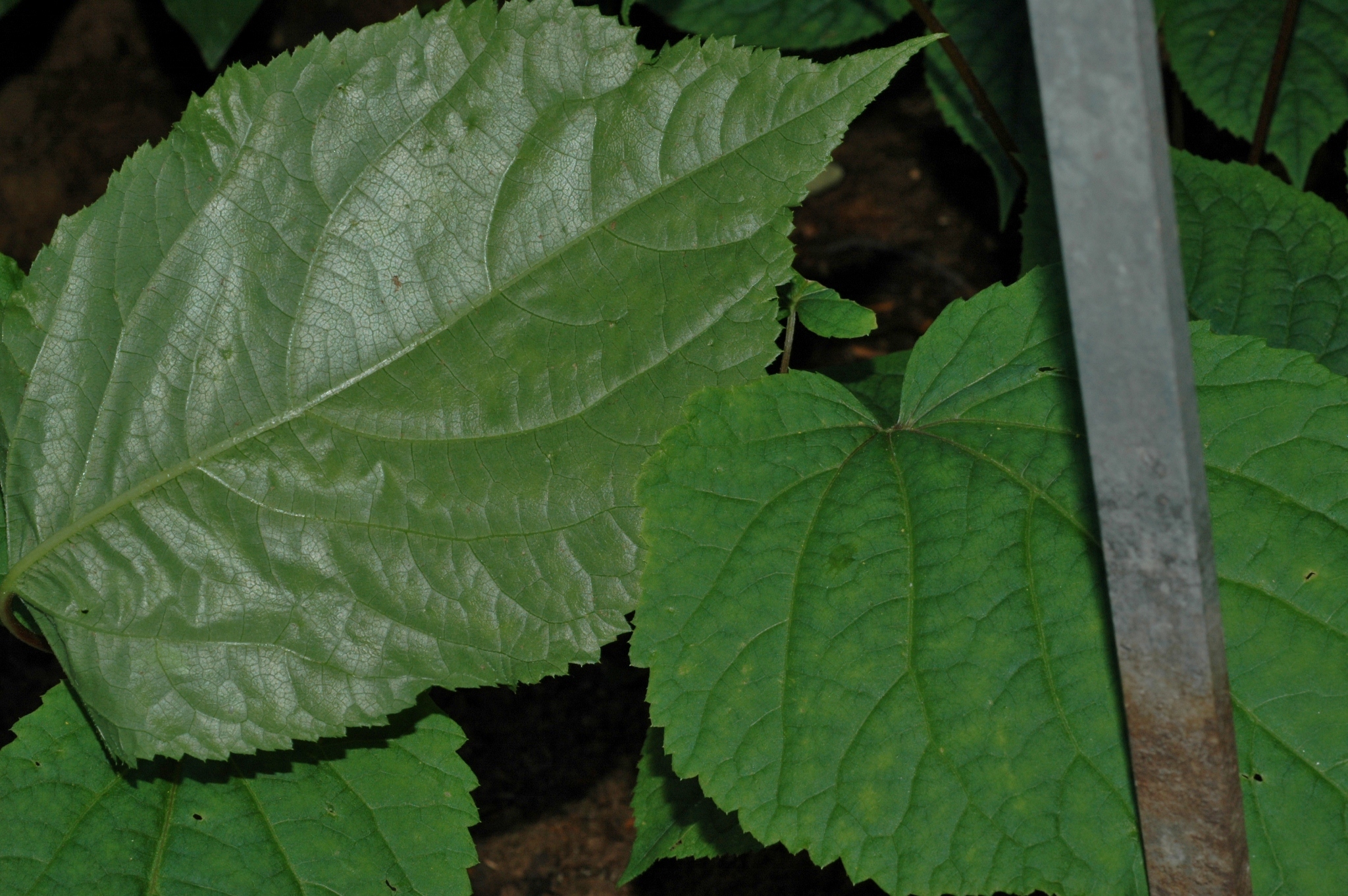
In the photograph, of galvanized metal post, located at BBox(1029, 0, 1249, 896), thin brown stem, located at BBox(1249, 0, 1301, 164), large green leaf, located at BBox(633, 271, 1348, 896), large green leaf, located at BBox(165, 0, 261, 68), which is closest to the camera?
galvanized metal post, located at BBox(1029, 0, 1249, 896)

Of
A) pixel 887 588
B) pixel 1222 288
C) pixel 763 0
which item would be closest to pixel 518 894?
pixel 887 588

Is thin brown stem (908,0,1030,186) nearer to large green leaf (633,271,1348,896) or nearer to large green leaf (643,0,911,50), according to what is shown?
large green leaf (643,0,911,50)

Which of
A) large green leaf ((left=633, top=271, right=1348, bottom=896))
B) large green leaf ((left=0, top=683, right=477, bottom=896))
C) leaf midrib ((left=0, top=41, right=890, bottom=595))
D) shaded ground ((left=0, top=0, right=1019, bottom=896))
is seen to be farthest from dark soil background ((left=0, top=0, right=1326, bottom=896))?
large green leaf ((left=633, top=271, right=1348, bottom=896))

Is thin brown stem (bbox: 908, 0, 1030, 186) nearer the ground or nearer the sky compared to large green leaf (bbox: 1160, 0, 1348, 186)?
nearer the sky

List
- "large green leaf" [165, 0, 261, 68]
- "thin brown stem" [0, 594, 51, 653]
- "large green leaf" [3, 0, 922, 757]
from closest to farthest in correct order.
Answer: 1. "large green leaf" [3, 0, 922, 757]
2. "thin brown stem" [0, 594, 51, 653]
3. "large green leaf" [165, 0, 261, 68]

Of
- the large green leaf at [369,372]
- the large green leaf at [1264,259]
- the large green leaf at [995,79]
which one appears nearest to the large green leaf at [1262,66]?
the large green leaf at [995,79]

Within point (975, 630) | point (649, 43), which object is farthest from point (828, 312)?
point (649, 43)
